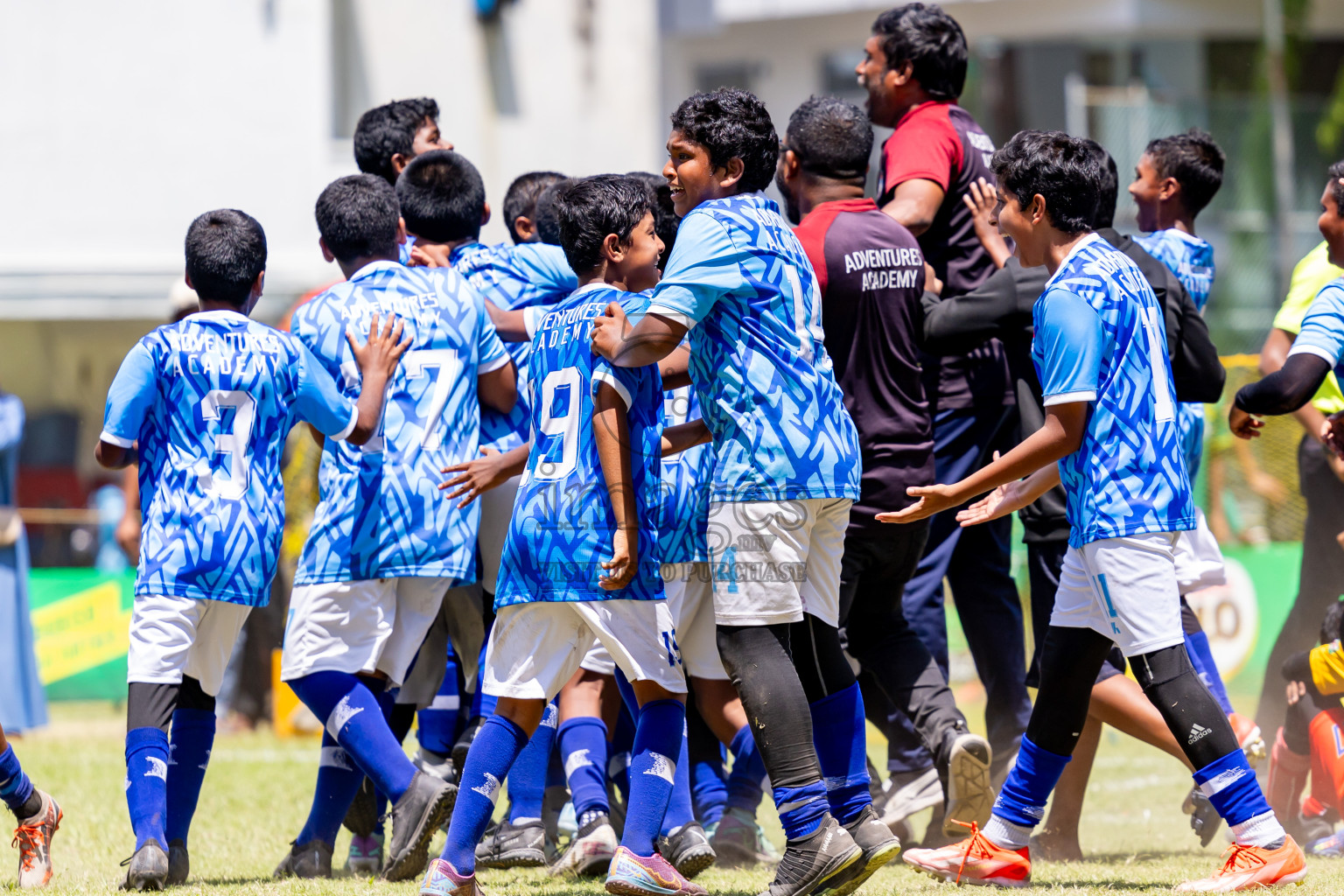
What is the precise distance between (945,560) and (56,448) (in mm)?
10998

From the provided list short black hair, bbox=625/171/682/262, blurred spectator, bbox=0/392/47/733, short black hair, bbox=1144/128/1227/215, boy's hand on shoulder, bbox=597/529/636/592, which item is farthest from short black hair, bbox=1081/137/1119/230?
blurred spectator, bbox=0/392/47/733

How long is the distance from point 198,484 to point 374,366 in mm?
694

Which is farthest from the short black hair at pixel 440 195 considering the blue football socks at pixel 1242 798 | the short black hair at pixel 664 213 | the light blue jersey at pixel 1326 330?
the blue football socks at pixel 1242 798

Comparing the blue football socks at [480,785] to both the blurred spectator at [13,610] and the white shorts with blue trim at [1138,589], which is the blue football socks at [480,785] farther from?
the blurred spectator at [13,610]

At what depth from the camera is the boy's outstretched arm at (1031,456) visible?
4.34 metres

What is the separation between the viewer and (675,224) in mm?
5469

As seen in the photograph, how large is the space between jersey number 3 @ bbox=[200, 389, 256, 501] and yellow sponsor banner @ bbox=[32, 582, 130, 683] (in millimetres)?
6543

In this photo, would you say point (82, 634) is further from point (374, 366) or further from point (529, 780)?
point (529, 780)

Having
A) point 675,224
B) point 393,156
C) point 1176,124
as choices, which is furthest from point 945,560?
point 1176,124

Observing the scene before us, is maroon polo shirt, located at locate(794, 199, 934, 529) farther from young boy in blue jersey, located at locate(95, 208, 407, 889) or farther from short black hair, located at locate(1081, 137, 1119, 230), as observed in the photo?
young boy in blue jersey, located at locate(95, 208, 407, 889)

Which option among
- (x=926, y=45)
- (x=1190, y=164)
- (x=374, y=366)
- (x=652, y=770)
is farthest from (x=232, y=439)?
(x=1190, y=164)

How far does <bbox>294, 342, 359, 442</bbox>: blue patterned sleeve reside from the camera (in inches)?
195

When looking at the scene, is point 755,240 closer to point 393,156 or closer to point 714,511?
point 714,511

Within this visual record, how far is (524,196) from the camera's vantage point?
245 inches
